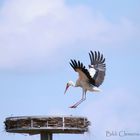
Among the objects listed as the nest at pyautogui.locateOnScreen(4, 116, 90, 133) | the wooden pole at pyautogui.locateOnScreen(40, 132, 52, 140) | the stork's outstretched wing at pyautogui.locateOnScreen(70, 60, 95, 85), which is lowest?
the wooden pole at pyautogui.locateOnScreen(40, 132, 52, 140)

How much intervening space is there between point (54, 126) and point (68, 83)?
374 cm

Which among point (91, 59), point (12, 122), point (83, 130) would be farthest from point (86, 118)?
point (91, 59)

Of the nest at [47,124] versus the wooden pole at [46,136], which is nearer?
the nest at [47,124]

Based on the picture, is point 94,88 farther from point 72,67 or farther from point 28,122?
point 28,122

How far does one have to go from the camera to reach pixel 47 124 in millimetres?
37781

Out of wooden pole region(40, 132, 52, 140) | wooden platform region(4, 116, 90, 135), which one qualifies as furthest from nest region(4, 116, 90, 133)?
wooden pole region(40, 132, 52, 140)

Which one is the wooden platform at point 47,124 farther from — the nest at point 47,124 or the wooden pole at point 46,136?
the wooden pole at point 46,136

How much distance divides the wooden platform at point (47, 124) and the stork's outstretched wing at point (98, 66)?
3626 mm

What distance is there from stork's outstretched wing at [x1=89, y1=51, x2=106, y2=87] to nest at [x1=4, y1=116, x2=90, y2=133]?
363cm

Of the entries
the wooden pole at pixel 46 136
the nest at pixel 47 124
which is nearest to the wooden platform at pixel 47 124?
the nest at pixel 47 124

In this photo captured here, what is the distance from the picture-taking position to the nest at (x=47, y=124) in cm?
3772

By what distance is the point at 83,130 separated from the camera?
125ft

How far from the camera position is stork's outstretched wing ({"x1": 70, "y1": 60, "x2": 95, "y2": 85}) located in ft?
130

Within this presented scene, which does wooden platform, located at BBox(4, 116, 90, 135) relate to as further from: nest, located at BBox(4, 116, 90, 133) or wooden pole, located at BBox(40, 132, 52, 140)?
wooden pole, located at BBox(40, 132, 52, 140)
